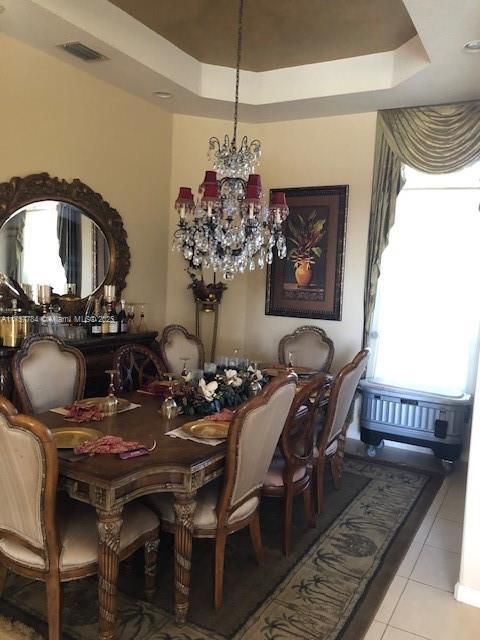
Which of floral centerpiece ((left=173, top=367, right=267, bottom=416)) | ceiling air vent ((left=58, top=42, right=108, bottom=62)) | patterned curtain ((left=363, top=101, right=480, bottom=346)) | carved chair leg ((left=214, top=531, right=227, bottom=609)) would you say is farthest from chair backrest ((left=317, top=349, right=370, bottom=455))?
ceiling air vent ((left=58, top=42, right=108, bottom=62))

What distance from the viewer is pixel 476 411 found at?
2.46 meters

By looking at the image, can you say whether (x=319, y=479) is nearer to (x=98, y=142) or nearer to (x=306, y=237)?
(x=306, y=237)

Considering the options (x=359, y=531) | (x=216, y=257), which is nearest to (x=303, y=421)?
(x=359, y=531)

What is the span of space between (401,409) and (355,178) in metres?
2.14

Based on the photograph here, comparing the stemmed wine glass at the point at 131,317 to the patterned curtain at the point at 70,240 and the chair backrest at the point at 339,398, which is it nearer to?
the patterned curtain at the point at 70,240

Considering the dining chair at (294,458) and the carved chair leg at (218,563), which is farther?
the dining chair at (294,458)

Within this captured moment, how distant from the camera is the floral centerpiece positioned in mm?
2781

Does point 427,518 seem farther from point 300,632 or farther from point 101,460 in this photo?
point 101,460

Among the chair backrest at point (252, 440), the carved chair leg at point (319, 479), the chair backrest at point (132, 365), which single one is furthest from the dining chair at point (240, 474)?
the chair backrest at point (132, 365)

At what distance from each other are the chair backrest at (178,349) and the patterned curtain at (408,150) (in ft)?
5.28

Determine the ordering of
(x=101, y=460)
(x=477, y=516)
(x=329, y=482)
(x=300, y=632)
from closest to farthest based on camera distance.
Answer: (x=101, y=460) < (x=300, y=632) < (x=477, y=516) < (x=329, y=482)

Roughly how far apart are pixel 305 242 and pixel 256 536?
3.04m

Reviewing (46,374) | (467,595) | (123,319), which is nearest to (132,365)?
(46,374)

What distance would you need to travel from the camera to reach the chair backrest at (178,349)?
3953mm
